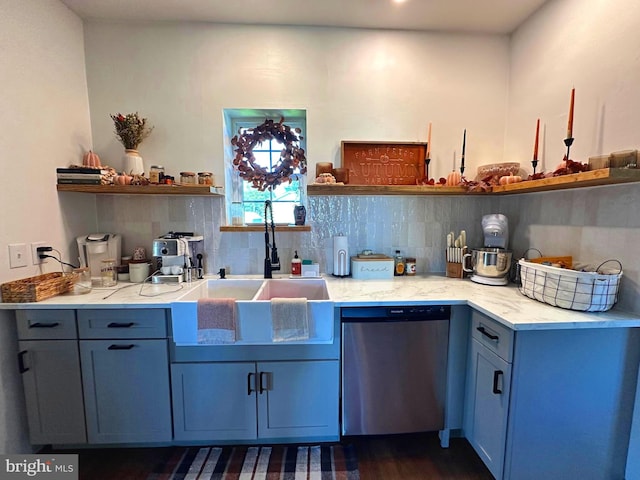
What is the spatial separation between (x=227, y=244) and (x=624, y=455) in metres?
2.51

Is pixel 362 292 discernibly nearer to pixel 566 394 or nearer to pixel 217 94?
A: pixel 566 394

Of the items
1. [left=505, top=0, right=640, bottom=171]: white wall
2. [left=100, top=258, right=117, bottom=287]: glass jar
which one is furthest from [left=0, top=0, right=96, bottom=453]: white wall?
[left=505, top=0, right=640, bottom=171]: white wall

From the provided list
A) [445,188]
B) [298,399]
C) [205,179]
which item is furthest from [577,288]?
[205,179]

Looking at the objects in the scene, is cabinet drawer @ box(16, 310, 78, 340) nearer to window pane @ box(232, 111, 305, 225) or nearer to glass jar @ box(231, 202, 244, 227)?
glass jar @ box(231, 202, 244, 227)

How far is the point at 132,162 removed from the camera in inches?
75.9

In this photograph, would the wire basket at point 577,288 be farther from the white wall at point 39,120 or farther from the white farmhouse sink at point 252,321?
the white wall at point 39,120

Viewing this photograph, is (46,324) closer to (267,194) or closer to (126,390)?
(126,390)

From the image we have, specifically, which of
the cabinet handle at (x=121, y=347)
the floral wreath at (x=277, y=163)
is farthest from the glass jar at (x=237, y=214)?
the cabinet handle at (x=121, y=347)

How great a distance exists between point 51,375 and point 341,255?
71.8 inches

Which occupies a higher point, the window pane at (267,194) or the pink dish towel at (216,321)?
the window pane at (267,194)

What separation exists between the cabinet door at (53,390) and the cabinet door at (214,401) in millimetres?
527

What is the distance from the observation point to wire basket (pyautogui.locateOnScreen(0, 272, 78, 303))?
1.44 m

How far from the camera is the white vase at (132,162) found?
6.33 ft

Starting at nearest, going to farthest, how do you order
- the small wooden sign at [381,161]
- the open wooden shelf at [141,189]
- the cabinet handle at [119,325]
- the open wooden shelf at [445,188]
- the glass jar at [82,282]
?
the open wooden shelf at [445,188]
the cabinet handle at [119,325]
the glass jar at [82,282]
the open wooden shelf at [141,189]
the small wooden sign at [381,161]
